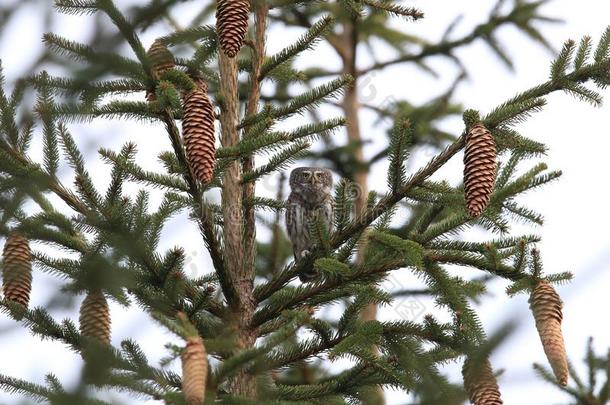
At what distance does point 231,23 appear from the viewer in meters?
3.00

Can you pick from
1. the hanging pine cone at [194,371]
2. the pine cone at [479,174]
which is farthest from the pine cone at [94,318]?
the pine cone at [479,174]

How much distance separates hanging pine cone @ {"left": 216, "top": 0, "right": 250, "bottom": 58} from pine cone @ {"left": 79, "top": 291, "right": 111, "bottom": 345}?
3.34 feet

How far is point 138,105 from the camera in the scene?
2734mm

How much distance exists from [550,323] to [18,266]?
1.77 meters

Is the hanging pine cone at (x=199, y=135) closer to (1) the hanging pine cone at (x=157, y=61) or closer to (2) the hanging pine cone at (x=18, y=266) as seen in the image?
(1) the hanging pine cone at (x=157, y=61)

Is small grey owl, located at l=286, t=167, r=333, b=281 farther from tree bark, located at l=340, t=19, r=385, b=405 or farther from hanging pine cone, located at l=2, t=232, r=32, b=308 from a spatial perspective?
hanging pine cone, located at l=2, t=232, r=32, b=308

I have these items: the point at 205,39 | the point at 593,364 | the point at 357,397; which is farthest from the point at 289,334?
the point at 205,39

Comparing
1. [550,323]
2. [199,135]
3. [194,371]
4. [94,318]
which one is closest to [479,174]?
[550,323]

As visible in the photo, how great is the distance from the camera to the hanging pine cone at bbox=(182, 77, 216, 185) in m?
2.73

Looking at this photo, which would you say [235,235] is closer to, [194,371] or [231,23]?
[231,23]

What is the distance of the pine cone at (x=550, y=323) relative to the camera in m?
2.56

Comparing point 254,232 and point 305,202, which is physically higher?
point 305,202

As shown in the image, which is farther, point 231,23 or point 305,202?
point 305,202

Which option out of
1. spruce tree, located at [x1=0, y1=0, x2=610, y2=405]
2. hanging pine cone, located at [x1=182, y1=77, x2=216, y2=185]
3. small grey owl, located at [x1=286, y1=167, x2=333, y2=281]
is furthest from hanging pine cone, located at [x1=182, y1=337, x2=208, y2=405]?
small grey owl, located at [x1=286, y1=167, x2=333, y2=281]
